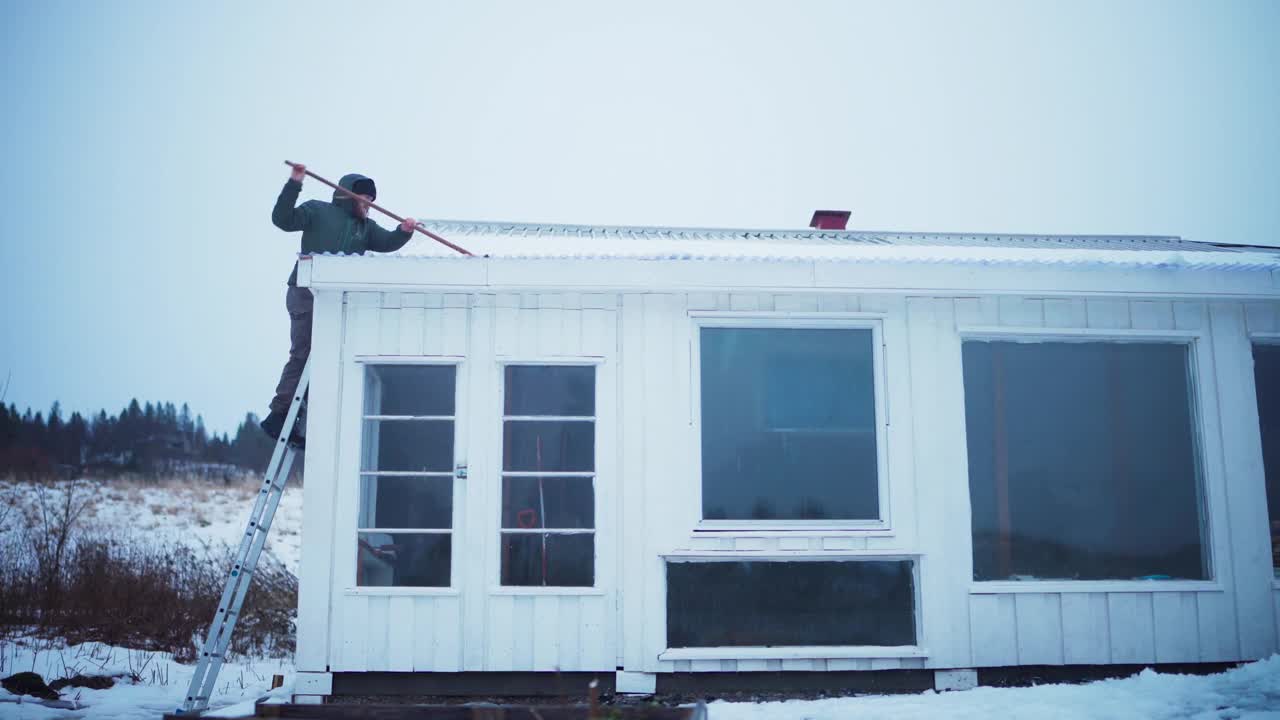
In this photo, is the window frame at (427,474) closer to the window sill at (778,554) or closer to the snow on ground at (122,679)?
the snow on ground at (122,679)

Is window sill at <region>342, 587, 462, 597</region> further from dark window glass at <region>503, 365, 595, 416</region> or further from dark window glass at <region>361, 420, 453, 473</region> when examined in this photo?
dark window glass at <region>503, 365, 595, 416</region>

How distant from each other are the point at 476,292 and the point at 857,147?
253 feet

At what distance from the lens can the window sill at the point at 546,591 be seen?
475cm

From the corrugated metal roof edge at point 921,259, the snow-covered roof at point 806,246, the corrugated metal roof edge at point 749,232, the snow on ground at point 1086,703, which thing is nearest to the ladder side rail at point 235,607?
the corrugated metal roof edge at point 921,259

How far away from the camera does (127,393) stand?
27156 mm

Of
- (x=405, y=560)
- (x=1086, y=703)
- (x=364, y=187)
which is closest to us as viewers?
(x=1086, y=703)

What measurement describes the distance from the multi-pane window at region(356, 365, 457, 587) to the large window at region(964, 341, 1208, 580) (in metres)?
3.17

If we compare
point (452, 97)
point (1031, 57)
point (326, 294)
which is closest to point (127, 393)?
point (326, 294)

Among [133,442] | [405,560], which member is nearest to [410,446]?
[405,560]

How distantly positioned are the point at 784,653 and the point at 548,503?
1622 mm

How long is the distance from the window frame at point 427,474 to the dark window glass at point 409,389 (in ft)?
0.14

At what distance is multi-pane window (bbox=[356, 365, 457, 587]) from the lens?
4.83m

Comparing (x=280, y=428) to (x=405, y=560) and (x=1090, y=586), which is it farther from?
(x=1090, y=586)

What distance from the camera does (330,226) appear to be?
17.6 feet
